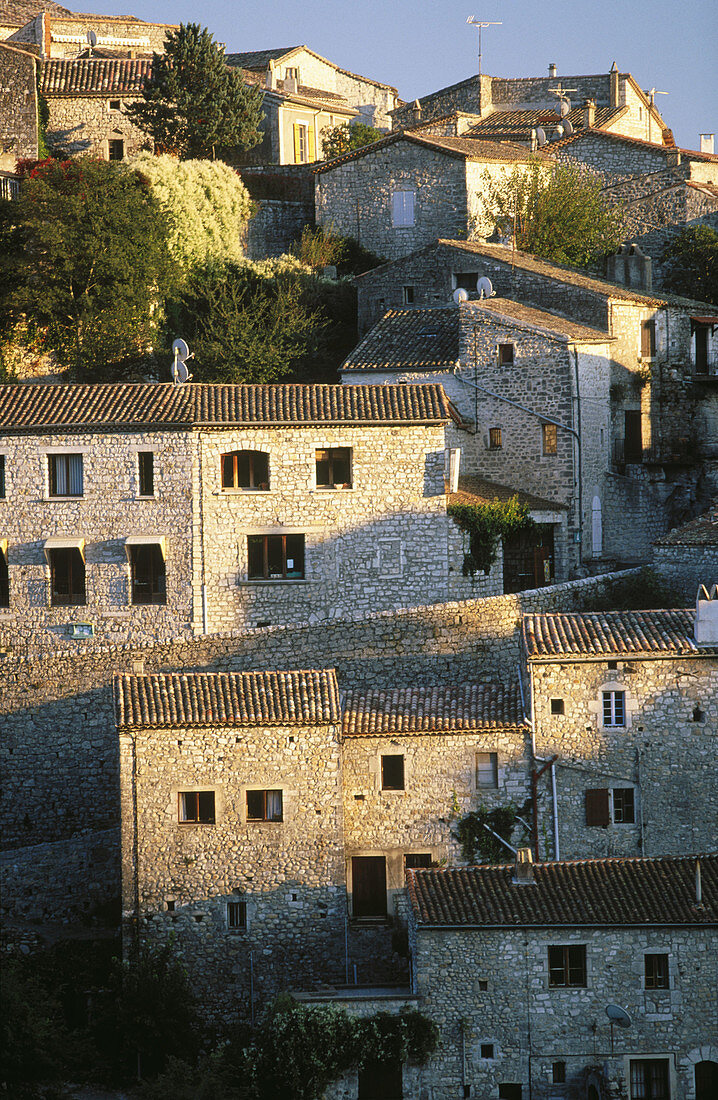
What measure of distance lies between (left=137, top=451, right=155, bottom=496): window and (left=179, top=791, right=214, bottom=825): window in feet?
31.0

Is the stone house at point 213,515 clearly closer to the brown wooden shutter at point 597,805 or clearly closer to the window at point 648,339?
the brown wooden shutter at point 597,805

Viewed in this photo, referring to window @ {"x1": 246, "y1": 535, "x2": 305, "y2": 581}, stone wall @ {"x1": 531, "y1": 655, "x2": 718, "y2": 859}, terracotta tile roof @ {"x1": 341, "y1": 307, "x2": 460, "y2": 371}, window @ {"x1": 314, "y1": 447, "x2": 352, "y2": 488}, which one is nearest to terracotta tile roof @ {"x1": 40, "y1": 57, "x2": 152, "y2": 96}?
terracotta tile roof @ {"x1": 341, "y1": 307, "x2": 460, "y2": 371}

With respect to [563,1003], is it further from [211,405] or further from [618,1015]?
[211,405]

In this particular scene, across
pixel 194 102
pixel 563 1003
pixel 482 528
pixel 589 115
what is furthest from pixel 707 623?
pixel 589 115

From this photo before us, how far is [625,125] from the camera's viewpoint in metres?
60.9

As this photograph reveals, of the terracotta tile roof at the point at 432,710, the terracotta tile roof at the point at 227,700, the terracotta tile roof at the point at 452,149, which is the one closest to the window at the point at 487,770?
the terracotta tile roof at the point at 432,710

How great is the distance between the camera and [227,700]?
94.0ft

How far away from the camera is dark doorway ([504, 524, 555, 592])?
38.9 m

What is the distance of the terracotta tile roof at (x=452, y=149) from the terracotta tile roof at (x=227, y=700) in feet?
84.8

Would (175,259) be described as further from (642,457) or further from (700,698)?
(700,698)

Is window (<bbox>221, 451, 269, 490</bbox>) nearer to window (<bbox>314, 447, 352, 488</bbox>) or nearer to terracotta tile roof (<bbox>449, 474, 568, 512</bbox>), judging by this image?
window (<bbox>314, 447, 352, 488</bbox>)

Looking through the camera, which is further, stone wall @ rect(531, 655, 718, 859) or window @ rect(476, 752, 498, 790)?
window @ rect(476, 752, 498, 790)

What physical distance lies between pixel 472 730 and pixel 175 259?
23753mm

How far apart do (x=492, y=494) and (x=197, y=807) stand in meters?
13.9
